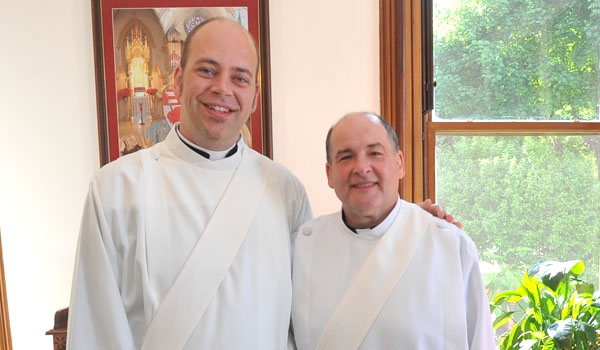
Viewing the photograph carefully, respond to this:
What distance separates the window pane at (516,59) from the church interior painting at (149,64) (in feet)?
3.21

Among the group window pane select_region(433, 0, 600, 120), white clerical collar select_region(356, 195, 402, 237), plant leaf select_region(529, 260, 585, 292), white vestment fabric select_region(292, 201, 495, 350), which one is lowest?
plant leaf select_region(529, 260, 585, 292)

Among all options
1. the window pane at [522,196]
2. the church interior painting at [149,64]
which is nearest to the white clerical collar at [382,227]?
the church interior painting at [149,64]

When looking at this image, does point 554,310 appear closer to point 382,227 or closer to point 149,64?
point 382,227

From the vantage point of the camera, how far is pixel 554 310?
6.86 ft

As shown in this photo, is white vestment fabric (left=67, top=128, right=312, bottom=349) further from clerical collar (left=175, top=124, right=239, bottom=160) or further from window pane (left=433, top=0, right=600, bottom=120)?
window pane (left=433, top=0, right=600, bottom=120)

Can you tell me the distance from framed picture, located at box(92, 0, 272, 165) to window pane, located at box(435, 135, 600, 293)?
936 mm

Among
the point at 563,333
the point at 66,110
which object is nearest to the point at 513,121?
the point at 563,333

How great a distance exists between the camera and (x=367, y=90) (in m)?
2.33

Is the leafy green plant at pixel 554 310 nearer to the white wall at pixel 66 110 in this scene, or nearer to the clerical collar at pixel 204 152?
the white wall at pixel 66 110

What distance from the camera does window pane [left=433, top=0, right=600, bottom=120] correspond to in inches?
A: 96.7

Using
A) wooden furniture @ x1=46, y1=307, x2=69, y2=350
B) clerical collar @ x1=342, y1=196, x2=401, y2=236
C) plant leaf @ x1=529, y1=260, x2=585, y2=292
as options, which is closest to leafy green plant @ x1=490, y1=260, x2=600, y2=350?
plant leaf @ x1=529, y1=260, x2=585, y2=292

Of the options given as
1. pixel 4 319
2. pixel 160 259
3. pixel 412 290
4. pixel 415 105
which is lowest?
pixel 4 319

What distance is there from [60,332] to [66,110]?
101 cm

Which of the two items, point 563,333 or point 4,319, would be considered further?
point 4,319
